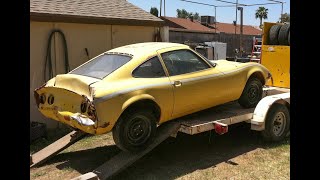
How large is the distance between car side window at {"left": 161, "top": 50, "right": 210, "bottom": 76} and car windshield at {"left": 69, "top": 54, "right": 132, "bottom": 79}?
26.1 inches

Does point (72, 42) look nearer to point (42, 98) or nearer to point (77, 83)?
point (42, 98)

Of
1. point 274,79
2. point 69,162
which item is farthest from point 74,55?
point 274,79

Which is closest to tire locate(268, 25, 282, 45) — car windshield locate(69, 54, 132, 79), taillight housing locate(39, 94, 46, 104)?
car windshield locate(69, 54, 132, 79)

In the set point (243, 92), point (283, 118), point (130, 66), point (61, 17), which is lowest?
point (283, 118)

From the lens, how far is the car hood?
207 inches

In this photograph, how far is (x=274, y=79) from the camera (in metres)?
8.70

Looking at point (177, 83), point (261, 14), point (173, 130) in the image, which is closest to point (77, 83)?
point (177, 83)

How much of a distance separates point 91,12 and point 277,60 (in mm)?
4592

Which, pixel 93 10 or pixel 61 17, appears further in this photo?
pixel 93 10

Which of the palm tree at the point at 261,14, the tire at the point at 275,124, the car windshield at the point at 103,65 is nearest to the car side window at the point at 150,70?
the car windshield at the point at 103,65

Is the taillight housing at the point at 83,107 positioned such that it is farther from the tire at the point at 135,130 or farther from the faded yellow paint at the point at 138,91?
the tire at the point at 135,130
